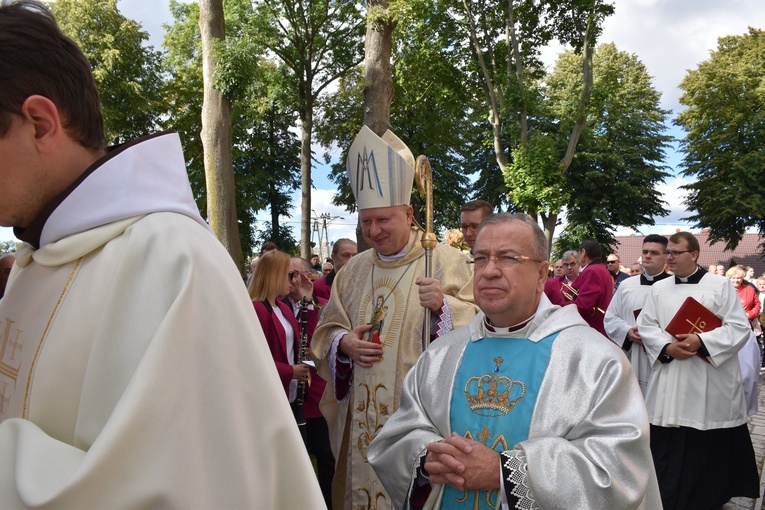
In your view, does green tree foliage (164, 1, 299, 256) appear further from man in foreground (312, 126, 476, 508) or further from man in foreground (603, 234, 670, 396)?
man in foreground (312, 126, 476, 508)

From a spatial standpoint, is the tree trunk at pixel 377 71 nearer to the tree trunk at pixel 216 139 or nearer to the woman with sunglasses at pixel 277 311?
the tree trunk at pixel 216 139

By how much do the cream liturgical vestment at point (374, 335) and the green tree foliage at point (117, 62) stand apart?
68.0 ft

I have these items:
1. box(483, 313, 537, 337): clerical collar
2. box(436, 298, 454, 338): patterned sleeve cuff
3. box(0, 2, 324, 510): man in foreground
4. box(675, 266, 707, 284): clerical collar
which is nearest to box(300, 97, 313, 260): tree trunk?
box(675, 266, 707, 284): clerical collar

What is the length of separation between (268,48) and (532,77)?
8041 mm

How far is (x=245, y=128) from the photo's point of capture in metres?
25.6

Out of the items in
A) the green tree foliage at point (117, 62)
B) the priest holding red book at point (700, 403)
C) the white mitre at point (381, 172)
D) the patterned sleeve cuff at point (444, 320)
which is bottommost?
the priest holding red book at point (700, 403)

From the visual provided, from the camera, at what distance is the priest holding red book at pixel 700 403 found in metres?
5.29

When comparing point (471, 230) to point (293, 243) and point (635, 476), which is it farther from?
point (293, 243)

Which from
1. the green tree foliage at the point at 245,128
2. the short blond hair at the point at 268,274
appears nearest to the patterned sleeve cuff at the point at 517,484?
the short blond hair at the point at 268,274

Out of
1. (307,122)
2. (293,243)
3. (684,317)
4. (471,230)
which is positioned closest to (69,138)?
(471,230)

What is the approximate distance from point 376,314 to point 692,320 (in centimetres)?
295

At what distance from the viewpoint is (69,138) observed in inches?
49.2

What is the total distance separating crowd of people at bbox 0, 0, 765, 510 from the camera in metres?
1.09

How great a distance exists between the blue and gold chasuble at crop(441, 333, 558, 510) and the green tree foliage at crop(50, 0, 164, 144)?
22.4 metres
